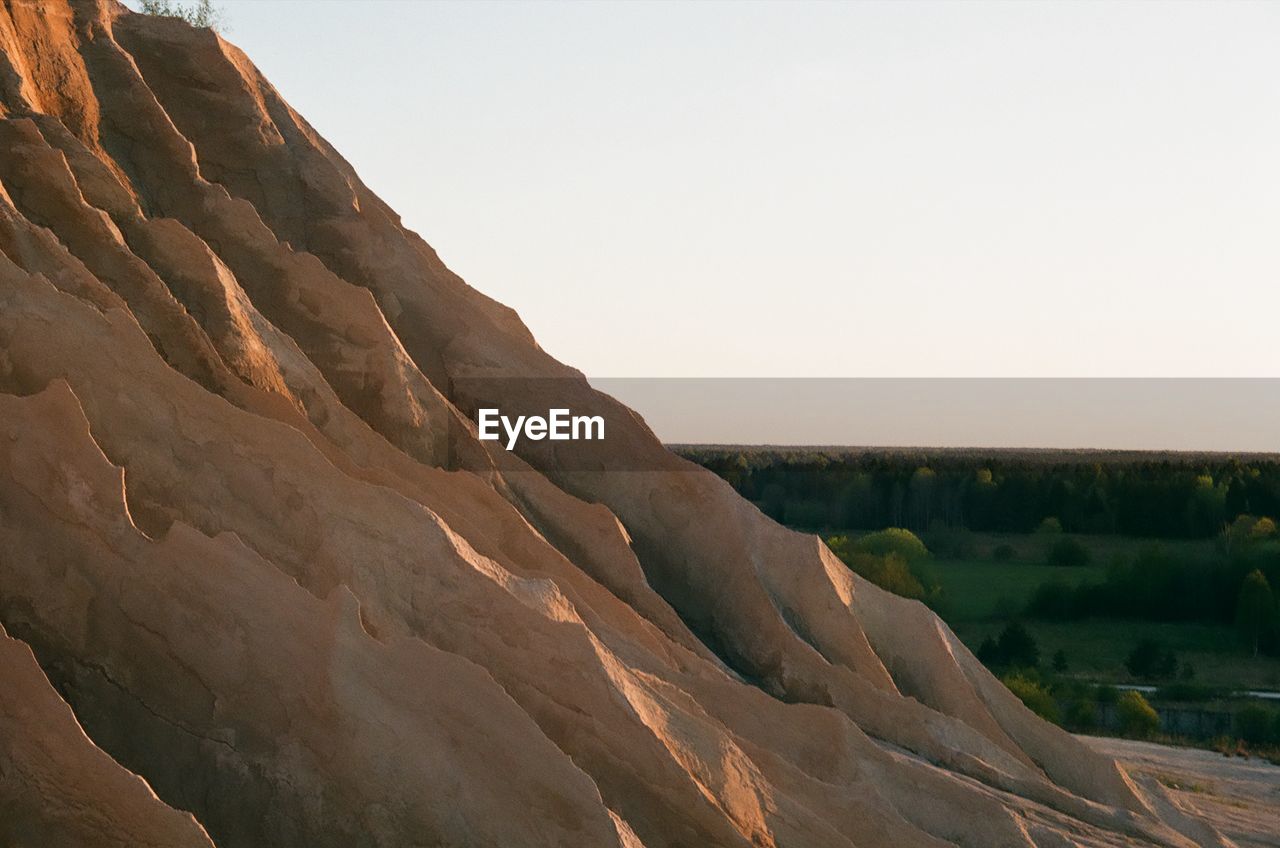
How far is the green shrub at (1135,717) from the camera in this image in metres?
39.3

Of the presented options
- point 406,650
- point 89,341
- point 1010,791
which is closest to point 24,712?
point 406,650

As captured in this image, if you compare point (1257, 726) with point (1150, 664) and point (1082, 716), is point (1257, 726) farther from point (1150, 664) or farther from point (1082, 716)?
point (1150, 664)

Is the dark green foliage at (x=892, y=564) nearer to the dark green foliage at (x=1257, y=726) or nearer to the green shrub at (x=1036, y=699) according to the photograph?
the green shrub at (x=1036, y=699)

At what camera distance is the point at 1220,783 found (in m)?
29.1

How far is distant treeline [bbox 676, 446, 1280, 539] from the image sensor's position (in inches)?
3807

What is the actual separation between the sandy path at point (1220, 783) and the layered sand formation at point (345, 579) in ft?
6.77

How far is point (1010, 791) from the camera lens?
19.9 meters

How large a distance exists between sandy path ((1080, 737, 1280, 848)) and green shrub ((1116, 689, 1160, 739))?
11.5ft

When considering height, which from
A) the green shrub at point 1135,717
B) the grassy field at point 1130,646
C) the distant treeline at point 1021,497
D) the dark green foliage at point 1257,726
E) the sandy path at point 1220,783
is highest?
the distant treeline at point 1021,497

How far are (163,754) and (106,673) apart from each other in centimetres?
80

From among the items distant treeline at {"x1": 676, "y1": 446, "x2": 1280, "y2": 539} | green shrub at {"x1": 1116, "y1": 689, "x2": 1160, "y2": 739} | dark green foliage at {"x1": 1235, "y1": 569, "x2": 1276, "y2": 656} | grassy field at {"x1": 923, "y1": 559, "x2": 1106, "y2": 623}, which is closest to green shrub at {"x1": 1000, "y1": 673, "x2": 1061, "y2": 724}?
green shrub at {"x1": 1116, "y1": 689, "x2": 1160, "y2": 739}

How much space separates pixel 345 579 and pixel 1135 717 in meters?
30.8

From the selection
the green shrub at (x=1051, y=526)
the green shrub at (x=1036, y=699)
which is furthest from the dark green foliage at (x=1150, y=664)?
the green shrub at (x=1051, y=526)

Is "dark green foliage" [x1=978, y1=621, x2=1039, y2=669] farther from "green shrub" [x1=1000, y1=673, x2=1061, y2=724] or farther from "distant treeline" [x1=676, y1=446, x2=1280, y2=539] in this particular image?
"distant treeline" [x1=676, y1=446, x2=1280, y2=539]
